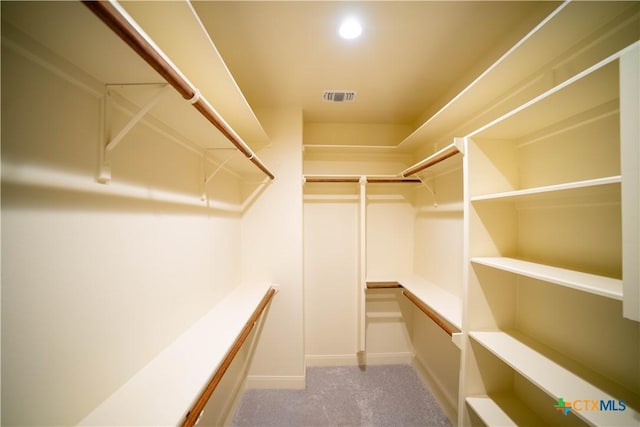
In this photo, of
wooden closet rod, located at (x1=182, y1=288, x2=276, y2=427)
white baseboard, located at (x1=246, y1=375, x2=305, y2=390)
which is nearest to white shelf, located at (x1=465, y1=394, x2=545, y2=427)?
wooden closet rod, located at (x1=182, y1=288, x2=276, y2=427)

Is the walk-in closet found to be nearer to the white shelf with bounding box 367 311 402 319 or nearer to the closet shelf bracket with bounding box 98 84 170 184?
the closet shelf bracket with bounding box 98 84 170 184

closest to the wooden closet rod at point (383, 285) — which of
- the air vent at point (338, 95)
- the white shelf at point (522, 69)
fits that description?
the white shelf at point (522, 69)

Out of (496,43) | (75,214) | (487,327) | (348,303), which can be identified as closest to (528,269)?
(487,327)

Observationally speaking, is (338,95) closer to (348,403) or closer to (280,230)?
(280,230)

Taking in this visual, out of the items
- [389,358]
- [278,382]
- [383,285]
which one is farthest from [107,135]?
[389,358]

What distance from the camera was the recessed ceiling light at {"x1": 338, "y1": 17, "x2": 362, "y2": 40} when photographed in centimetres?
114

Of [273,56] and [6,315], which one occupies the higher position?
[273,56]

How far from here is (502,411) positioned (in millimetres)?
1058

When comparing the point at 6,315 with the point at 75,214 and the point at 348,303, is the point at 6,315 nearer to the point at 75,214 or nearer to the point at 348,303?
the point at 75,214

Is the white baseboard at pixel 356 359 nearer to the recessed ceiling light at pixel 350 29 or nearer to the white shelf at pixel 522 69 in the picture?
the white shelf at pixel 522 69

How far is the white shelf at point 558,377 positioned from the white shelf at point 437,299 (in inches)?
8.3

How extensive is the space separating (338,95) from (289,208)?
3.47 feet

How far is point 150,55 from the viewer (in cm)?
52

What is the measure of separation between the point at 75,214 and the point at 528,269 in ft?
5.04
